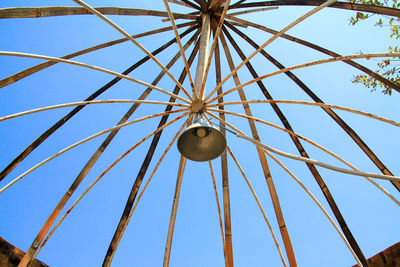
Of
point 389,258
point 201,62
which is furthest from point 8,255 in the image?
point 389,258

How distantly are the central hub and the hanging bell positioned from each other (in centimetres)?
73

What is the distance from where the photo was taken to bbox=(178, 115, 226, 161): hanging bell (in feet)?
18.9

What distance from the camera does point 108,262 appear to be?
8.73 metres

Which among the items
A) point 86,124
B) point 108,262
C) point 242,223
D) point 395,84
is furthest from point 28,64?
point 395,84

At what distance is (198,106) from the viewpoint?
6551mm

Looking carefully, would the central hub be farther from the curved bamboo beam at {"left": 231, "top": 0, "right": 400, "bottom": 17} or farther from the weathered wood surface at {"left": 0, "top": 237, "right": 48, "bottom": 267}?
the weathered wood surface at {"left": 0, "top": 237, "right": 48, "bottom": 267}

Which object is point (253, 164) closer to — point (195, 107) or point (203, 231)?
point (203, 231)

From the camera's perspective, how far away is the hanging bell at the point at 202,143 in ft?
18.9

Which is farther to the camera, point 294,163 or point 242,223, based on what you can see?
point 242,223

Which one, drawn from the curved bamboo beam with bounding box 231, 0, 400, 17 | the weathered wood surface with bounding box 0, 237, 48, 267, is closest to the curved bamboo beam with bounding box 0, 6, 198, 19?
the curved bamboo beam with bounding box 231, 0, 400, 17

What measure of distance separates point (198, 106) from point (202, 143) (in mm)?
1044

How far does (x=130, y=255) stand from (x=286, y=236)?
825 cm

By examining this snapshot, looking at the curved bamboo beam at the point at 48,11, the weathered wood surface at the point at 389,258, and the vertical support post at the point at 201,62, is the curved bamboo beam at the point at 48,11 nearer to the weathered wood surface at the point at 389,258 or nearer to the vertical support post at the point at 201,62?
the vertical support post at the point at 201,62

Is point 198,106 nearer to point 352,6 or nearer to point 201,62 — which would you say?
point 201,62
